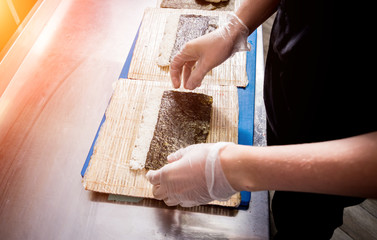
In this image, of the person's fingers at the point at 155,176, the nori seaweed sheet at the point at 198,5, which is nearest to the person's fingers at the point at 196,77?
the person's fingers at the point at 155,176

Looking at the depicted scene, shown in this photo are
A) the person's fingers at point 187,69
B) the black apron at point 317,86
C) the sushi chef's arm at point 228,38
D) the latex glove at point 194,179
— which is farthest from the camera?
the person's fingers at point 187,69

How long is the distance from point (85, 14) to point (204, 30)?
113 cm

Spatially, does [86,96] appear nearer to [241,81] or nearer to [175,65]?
[175,65]

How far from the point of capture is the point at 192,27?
210 centimetres

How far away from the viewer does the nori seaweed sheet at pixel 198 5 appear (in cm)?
234

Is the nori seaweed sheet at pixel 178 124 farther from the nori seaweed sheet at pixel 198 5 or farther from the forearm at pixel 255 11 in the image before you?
the nori seaweed sheet at pixel 198 5

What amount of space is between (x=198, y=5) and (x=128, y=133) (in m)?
1.44

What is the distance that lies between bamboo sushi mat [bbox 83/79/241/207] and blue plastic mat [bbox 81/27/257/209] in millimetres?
58

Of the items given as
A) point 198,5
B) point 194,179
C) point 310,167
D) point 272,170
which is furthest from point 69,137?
point 198,5

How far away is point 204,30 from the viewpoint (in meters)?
2.07

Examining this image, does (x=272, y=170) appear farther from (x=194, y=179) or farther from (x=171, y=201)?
(x=171, y=201)

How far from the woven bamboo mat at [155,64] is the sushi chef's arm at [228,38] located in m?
0.30

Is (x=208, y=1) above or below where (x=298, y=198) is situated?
above

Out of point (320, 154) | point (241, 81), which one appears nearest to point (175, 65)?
point (241, 81)
